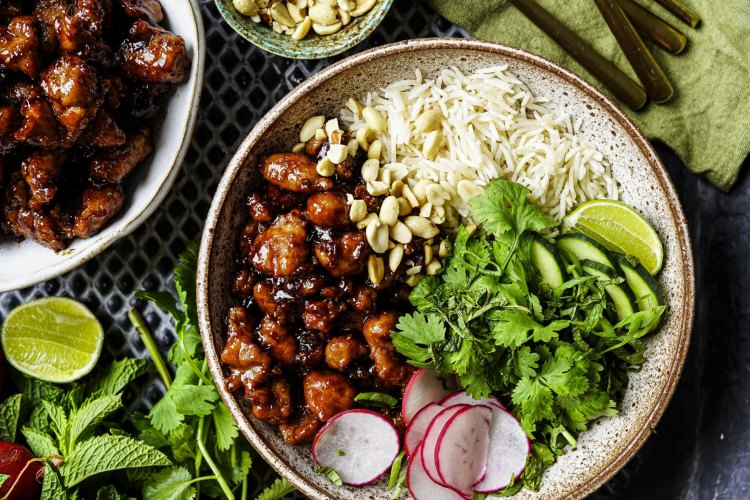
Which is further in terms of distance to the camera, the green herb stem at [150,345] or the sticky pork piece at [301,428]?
the green herb stem at [150,345]

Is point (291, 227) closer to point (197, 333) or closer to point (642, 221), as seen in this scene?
point (197, 333)

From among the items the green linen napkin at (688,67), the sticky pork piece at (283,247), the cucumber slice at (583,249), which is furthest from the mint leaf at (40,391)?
the green linen napkin at (688,67)

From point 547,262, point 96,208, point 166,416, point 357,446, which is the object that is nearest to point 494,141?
point 547,262

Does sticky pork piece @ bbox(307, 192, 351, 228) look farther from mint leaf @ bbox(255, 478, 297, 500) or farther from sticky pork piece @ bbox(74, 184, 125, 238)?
mint leaf @ bbox(255, 478, 297, 500)

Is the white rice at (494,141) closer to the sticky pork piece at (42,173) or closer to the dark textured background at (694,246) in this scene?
the dark textured background at (694,246)

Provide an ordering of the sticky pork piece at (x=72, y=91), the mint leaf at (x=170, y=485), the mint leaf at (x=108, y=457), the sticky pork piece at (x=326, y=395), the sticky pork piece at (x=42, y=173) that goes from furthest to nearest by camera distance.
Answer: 1. the mint leaf at (x=170, y=485)
2. the mint leaf at (x=108, y=457)
3. the sticky pork piece at (x=326, y=395)
4. the sticky pork piece at (x=42, y=173)
5. the sticky pork piece at (x=72, y=91)

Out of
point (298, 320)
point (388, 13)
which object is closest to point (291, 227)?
point (298, 320)
